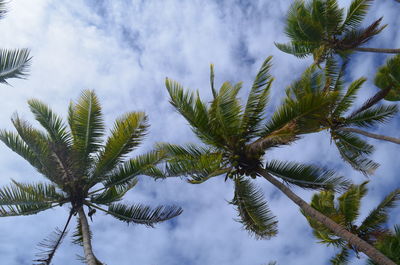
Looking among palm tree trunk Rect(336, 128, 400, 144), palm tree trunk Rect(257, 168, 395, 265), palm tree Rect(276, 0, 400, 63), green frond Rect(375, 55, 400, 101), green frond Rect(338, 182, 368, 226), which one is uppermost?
palm tree Rect(276, 0, 400, 63)

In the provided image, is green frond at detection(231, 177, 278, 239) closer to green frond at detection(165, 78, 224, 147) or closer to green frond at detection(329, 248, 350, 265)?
green frond at detection(165, 78, 224, 147)

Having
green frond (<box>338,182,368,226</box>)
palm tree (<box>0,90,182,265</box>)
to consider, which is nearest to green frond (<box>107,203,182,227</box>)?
palm tree (<box>0,90,182,265</box>)

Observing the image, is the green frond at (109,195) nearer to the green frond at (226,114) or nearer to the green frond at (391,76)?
the green frond at (226,114)

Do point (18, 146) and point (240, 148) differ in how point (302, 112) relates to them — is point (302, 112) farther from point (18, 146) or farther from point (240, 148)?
point (18, 146)

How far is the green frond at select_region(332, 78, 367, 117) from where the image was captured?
15.1m

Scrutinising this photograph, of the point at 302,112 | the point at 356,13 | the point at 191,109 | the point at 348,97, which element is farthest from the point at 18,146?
the point at 356,13

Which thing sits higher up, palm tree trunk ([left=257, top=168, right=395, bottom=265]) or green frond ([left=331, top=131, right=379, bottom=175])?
green frond ([left=331, top=131, right=379, bottom=175])

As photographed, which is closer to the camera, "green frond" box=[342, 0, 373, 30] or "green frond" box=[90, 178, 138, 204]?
"green frond" box=[90, 178, 138, 204]

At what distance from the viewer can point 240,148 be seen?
11523mm

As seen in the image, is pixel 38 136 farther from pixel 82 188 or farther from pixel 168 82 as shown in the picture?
pixel 168 82

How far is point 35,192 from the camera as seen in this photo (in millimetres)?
11164

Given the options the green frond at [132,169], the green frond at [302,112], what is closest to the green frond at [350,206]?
the green frond at [302,112]

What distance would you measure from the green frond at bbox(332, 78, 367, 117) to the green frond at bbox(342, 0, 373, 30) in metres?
3.75

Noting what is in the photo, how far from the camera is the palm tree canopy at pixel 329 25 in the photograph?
17000 millimetres
